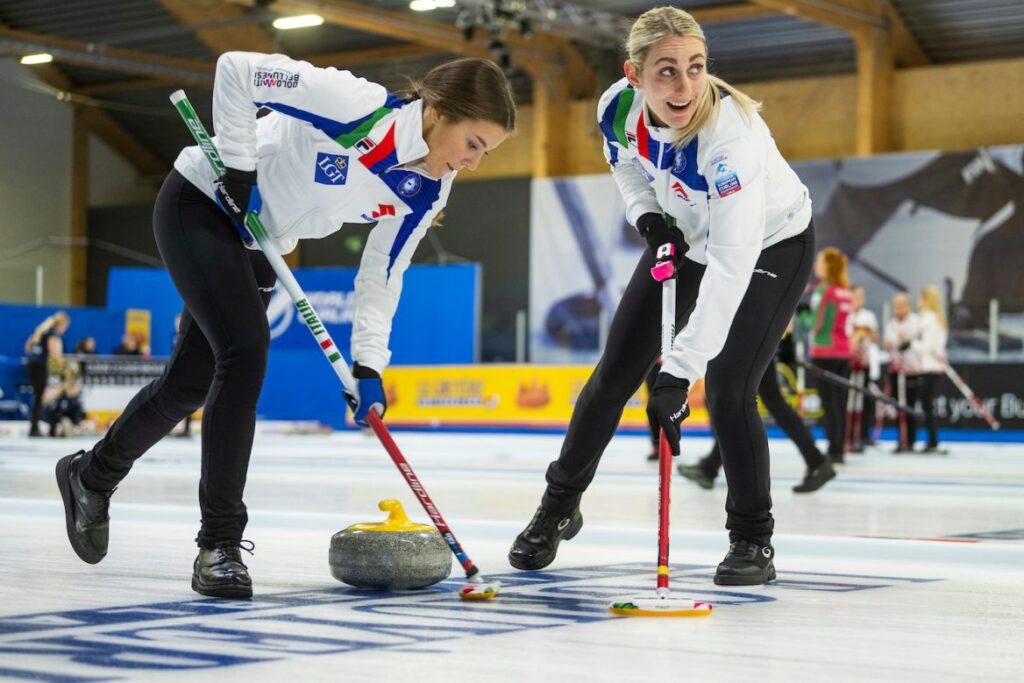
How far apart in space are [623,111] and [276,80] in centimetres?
88

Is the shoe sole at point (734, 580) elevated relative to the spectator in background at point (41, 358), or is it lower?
lower

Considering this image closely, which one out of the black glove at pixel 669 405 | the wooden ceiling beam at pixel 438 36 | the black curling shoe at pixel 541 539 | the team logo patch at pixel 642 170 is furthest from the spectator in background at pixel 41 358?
the black glove at pixel 669 405

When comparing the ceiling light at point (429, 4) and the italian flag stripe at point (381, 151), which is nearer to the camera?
the italian flag stripe at point (381, 151)

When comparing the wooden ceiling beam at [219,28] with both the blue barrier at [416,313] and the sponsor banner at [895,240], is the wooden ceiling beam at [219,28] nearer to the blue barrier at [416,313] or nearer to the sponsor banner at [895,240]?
the blue barrier at [416,313]

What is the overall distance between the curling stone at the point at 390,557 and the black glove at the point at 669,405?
24.0 inches

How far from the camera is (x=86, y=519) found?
3.88 metres

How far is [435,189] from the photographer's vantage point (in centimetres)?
369

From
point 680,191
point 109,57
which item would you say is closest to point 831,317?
point 680,191

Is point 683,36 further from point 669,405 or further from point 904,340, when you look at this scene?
point 904,340

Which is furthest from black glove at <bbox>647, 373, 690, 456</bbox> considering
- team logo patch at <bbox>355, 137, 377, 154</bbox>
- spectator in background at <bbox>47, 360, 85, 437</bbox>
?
spectator in background at <bbox>47, 360, 85, 437</bbox>

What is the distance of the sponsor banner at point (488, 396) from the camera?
17547 mm

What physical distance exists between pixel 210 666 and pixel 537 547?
178 centimetres

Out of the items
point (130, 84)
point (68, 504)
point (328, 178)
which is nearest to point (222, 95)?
point (328, 178)

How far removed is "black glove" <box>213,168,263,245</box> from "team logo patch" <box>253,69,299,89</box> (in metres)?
0.20
